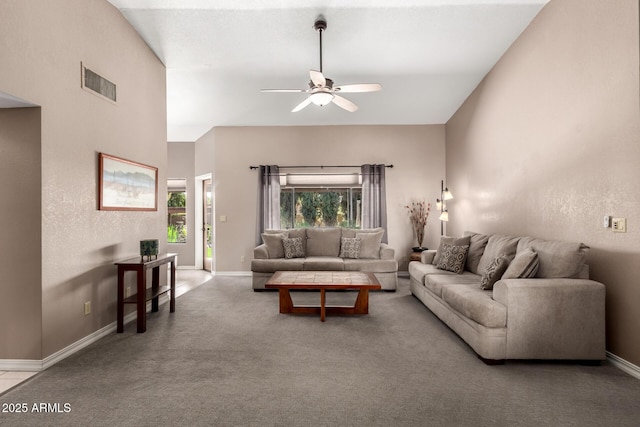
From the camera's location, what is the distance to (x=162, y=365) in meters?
2.73

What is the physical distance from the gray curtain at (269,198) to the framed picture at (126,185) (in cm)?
230

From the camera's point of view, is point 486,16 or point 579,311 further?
point 486,16

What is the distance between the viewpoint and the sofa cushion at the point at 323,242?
6172 mm

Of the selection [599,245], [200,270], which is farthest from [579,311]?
[200,270]

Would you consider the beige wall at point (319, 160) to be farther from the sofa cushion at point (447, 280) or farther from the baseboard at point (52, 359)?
the baseboard at point (52, 359)

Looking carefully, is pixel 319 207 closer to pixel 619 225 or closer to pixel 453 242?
pixel 453 242

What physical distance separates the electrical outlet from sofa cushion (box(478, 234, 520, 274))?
927 mm

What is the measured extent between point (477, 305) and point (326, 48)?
3435 mm

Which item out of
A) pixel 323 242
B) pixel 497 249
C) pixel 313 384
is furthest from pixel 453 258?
pixel 313 384

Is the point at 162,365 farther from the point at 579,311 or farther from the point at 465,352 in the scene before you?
the point at 579,311

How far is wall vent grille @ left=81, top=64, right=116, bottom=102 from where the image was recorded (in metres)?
3.25

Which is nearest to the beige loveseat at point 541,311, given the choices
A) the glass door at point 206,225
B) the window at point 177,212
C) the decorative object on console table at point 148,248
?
the decorative object on console table at point 148,248

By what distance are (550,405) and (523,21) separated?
392 centimetres

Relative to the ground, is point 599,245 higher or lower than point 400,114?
lower
